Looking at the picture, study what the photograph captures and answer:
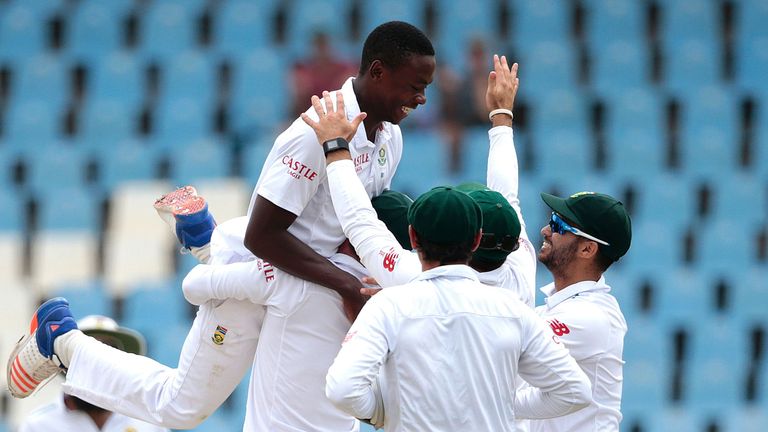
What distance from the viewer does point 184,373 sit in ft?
16.5

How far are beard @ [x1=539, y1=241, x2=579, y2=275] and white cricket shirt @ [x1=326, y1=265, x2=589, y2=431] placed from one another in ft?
2.71

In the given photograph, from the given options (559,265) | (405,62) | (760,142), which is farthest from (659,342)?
(405,62)

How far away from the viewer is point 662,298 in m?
9.74

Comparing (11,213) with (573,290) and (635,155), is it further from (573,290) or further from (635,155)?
(573,290)

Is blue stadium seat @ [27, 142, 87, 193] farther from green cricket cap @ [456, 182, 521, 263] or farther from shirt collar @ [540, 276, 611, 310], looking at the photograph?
green cricket cap @ [456, 182, 521, 263]

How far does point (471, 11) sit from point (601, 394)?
746 centimetres

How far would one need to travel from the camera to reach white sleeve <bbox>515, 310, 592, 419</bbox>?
416 centimetres

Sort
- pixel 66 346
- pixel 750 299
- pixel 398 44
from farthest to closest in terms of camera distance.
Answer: pixel 750 299 → pixel 66 346 → pixel 398 44

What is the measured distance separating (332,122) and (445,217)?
2.36 feet

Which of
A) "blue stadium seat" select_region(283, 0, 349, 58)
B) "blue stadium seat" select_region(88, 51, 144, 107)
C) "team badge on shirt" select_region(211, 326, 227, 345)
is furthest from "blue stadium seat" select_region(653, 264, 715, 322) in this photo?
"team badge on shirt" select_region(211, 326, 227, 345)

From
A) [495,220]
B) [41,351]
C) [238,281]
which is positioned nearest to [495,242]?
[495,220]

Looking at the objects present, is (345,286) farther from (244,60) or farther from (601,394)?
(244,60)

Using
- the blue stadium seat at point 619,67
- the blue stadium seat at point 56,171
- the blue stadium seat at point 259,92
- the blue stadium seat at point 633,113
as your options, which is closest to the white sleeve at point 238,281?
the blue stadium seat at point 56,171

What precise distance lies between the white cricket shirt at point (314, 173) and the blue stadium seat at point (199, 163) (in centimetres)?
562
